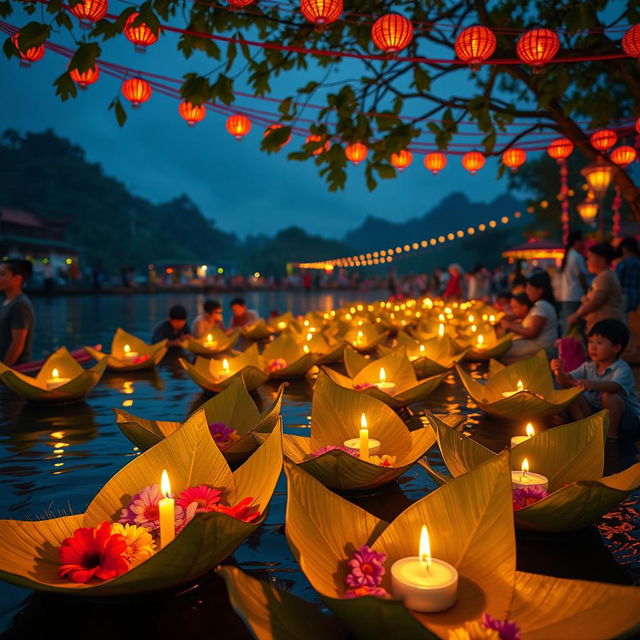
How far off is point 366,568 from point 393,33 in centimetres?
459

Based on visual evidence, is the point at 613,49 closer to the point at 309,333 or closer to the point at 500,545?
the point at 309,333

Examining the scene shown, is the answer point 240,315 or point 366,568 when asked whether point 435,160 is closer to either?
point 240,315

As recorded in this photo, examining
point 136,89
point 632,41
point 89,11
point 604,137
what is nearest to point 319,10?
point 89,11

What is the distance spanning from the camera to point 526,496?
5.35 ft

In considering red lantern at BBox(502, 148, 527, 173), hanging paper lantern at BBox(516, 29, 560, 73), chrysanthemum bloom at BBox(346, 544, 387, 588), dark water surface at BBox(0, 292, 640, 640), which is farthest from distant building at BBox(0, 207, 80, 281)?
chrysanthemum bloom at BBox(346, 544, 387, 588)

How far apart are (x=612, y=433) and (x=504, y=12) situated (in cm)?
599

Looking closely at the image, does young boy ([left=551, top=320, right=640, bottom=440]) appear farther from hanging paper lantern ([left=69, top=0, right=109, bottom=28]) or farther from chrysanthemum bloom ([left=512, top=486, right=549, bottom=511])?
hanging paper lantern ([left=69, top=0, right=109, bottom=28])

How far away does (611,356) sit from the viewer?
121 inches

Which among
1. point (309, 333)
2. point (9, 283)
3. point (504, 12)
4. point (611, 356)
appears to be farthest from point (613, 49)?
point (9, 283)

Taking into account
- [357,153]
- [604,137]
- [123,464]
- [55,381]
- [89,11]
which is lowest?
[123,464]

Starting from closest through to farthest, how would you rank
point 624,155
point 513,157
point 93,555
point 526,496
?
point 93,555 < point 526,496 < point 624,155 < point 513,157

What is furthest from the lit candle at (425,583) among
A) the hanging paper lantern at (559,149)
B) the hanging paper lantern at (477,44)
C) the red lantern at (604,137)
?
the hanging paper lantern at (559,149)

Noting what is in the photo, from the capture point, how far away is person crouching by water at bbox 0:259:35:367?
4457 mm

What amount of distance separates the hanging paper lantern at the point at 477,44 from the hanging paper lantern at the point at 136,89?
140 inches
